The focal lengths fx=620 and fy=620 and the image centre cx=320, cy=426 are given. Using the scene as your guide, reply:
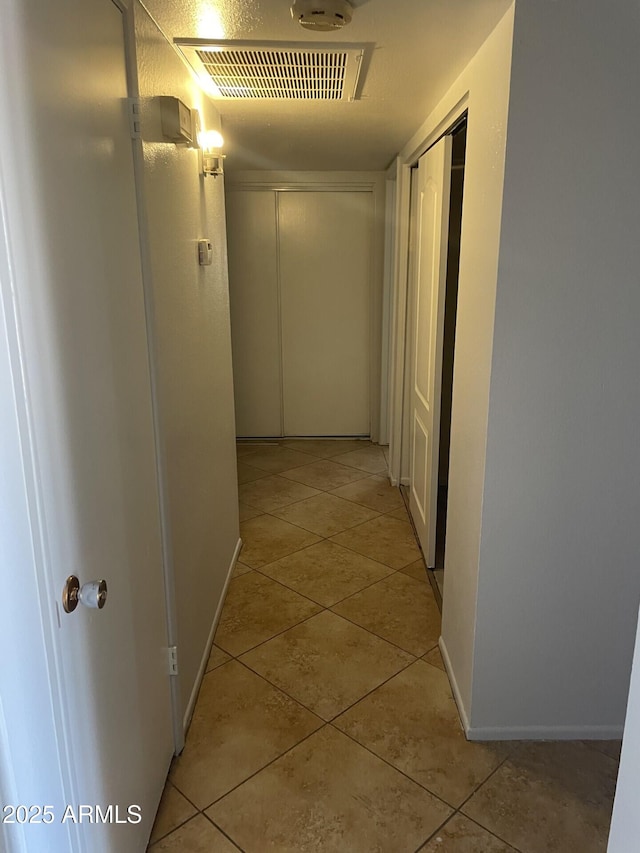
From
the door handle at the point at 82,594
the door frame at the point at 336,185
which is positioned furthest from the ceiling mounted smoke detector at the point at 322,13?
the door frame at the point at 336,185

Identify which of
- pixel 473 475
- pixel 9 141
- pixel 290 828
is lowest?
pixel 290 828

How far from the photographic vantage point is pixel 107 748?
1.33m

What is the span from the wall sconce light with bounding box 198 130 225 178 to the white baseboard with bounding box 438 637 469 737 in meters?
2.13

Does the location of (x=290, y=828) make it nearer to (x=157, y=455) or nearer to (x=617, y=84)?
(x=157, y=455)

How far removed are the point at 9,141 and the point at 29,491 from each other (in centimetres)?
54

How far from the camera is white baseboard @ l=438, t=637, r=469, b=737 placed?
210 centimetres

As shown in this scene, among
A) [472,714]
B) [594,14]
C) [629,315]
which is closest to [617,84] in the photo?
[594,14]

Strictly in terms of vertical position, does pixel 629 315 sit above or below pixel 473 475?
above

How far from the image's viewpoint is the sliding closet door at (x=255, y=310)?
5035 millimetres

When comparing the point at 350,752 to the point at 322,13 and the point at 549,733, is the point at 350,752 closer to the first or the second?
the point at 549,733

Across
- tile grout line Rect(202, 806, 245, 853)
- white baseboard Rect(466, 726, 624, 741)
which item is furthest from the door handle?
white baseboard Rect(466, 726, 624, 741)

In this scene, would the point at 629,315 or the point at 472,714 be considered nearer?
the point at 629,315

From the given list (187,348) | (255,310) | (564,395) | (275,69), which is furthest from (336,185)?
(564,395)

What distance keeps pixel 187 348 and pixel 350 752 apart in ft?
4.75
